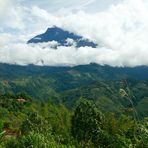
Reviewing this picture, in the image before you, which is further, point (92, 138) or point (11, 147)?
point (92, 138)

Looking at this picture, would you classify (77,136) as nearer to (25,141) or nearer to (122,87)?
(25,141)

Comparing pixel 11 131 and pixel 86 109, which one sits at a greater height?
pixel 86 109

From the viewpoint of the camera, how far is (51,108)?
192 metres

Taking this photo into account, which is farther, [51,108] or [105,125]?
[51,108]

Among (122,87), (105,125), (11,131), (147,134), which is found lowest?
(11,131)

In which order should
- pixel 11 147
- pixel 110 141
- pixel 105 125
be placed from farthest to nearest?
pixel 105 125 → pixel 110 141 → pixel 11 147

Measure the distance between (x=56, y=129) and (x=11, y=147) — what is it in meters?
64.0

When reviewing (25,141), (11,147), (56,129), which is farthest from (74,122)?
(25,141)

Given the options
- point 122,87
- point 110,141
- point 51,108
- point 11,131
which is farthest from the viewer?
point 51,108

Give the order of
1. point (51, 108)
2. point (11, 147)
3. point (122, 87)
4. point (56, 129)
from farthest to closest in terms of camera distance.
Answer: point (51, 108)
point (56, 129)
point (11, 147)
point (122, 87)

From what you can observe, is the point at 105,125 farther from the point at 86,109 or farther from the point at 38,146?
the point at 38,146

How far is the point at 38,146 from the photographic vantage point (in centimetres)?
6281

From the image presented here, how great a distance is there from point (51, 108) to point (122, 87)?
16361 centimetres

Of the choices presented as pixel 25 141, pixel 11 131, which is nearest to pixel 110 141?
pixel 25 141
